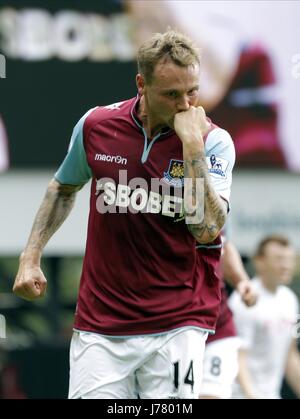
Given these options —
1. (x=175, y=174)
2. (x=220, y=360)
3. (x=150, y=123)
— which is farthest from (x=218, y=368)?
(x=150, y=123)

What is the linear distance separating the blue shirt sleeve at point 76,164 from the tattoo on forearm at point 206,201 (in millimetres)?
731

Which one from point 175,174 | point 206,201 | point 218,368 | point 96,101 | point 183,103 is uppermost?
point 96,101

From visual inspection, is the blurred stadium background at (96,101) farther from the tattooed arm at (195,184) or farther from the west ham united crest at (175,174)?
the tattooed arm at (195,184)

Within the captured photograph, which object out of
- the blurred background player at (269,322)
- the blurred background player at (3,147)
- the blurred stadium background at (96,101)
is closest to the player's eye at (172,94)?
the blurred background player at (269,322)

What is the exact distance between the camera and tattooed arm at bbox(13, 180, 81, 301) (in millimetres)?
6062

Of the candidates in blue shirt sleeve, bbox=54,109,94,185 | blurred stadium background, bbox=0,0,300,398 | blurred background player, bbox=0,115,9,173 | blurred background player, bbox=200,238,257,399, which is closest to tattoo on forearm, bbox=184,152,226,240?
blue shirt sleeve, bbox=54,109,94,185

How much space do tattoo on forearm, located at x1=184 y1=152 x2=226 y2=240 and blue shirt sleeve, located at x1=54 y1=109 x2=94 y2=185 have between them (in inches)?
28.8

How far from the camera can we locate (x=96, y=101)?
46.7ft

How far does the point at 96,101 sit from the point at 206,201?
28.3ft

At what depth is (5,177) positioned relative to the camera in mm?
14492

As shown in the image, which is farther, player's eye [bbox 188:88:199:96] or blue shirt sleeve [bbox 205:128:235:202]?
blue shirt sleeve [bbox 205:128:235:202]

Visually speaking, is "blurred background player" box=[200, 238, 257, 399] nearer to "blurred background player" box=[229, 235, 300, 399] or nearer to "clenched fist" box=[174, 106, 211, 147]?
"blurred background player" box=[229, 235, 300, 399]

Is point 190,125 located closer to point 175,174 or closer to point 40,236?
point 175,174

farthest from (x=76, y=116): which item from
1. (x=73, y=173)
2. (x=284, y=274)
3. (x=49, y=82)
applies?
(x=73, y=173)
